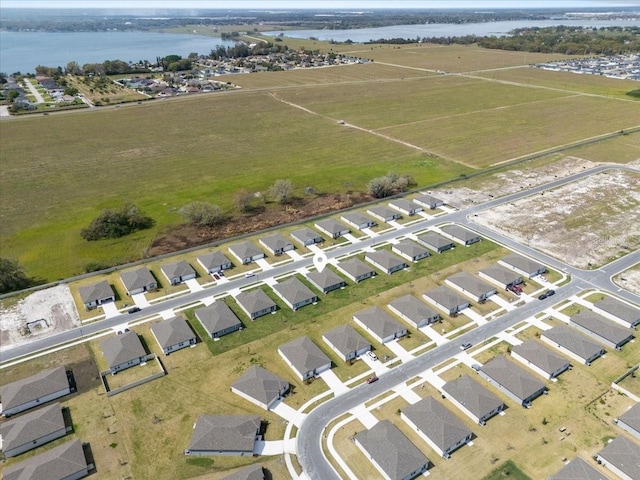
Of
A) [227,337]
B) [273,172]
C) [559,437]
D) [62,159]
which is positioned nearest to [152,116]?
[62,159]

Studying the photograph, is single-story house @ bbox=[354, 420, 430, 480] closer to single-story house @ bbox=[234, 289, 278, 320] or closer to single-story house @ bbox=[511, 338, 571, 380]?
single-story house @ bbox=[511, 338, 571, 380]

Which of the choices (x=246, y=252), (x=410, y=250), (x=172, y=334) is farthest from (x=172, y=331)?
(x=410, y=250)

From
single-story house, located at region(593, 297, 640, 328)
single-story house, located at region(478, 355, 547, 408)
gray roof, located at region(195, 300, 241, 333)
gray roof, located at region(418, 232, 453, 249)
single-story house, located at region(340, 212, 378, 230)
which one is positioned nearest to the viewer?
single-story house, located at region(478, 355, 547, 408)

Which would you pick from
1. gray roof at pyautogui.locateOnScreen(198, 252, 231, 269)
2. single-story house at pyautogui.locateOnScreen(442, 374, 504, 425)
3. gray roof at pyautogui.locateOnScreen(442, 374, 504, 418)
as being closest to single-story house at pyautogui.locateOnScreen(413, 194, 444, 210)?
gray roof at pyautogui.locateOnScreen(198, 252, 231, 269)

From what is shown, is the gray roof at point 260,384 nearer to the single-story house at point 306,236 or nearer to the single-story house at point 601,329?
the single-story house at point 306,236

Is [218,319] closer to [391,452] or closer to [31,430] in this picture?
[31,430]

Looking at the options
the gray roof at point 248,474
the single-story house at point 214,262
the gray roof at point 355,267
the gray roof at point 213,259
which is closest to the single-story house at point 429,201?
the gray roof at point 355,267
